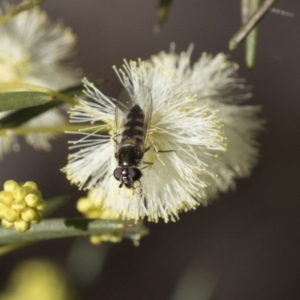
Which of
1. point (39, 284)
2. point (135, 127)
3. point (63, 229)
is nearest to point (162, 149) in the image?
point (135, 127)

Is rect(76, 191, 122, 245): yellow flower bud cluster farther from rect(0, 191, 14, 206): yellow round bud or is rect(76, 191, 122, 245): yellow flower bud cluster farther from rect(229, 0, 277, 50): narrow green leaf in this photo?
rect(229, 0, 277, 50): narrow green leaf

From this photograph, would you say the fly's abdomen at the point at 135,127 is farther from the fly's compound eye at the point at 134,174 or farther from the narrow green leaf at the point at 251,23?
the narrow green leaf at the point at 251,23

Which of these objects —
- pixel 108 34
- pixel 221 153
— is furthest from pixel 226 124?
pixel 108 34

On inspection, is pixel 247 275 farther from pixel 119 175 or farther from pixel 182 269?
pixel 119 175

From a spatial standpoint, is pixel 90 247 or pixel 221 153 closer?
pixel 221 153

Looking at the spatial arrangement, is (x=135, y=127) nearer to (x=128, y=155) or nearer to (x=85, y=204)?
(x=128, y=155)

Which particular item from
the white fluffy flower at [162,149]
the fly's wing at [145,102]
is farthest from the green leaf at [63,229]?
the fly's wing at [145,102]

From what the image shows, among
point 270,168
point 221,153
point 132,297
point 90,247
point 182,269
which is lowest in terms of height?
point 132,297
